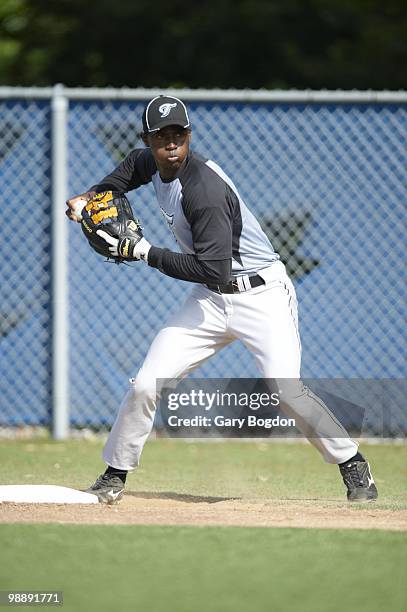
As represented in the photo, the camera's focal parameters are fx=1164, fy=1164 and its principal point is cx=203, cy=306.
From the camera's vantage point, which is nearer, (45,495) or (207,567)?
(207,567)

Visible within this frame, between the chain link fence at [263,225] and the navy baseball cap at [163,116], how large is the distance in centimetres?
279

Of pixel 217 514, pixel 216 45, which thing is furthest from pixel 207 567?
pixel 216 45

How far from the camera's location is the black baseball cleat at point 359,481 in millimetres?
6301

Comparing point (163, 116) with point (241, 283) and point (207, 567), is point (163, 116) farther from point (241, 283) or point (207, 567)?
point (207, 567)

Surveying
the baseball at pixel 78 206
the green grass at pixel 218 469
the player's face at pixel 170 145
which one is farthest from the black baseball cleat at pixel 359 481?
the baseball at pixel 78 206

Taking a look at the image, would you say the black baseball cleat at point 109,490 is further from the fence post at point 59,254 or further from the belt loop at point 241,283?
the fence post at point 59,254

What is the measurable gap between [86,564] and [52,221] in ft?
14.8

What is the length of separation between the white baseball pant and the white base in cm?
24

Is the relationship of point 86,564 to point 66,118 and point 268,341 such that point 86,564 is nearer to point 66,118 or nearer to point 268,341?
point 268,341

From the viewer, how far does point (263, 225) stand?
29.2ft

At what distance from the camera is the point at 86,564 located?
4629mm

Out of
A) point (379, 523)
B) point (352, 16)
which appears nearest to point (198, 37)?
point (352, 16)

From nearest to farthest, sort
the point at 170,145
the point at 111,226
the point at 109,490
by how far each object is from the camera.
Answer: the point at 170,145 → the point at 111,226 → the point at 109,490

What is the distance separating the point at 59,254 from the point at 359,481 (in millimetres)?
3377
